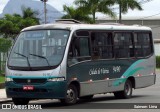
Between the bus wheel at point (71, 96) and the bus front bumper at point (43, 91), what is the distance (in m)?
0.33

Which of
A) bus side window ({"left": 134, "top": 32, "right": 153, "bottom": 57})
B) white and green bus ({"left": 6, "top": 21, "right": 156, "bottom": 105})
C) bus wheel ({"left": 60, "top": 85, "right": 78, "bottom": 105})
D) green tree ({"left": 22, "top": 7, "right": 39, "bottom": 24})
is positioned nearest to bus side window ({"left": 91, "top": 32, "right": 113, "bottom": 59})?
white and green bus ({"left": 6, "top": 21, "right": 156, "bottom": 105})

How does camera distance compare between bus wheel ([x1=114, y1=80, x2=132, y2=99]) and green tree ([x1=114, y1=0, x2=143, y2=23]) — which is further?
green tree ([x1=114, y1=0, x2=143, y2=23])

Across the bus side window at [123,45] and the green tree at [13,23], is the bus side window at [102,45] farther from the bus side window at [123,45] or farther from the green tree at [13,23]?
the green tree at [13,23]

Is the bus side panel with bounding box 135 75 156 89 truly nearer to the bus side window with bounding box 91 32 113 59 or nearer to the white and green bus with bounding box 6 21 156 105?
the white and green bus with bounding box 6 21 156 105

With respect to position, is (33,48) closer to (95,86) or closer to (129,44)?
(95,86)

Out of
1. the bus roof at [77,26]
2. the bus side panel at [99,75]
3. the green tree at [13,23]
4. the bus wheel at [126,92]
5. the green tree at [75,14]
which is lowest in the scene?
the bus wheel at [126,92]

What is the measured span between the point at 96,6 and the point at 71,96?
40019mm

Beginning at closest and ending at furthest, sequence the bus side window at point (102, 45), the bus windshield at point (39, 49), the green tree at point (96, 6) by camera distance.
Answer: the bus windshield at point (39, 49)
the bus side window at point (102, 45)
the green tree at point (96, 6)

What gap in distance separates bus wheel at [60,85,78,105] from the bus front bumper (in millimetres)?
332

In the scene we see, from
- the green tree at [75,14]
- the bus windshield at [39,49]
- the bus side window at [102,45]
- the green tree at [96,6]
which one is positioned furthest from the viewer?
the green tree at [75,14]

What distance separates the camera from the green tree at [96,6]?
186 ft

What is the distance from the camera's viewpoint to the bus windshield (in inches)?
675

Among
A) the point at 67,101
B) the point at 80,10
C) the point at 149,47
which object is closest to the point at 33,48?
the point at 67,101

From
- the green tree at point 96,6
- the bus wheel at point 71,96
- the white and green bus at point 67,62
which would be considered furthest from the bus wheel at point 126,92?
the green tree at point 96,6
